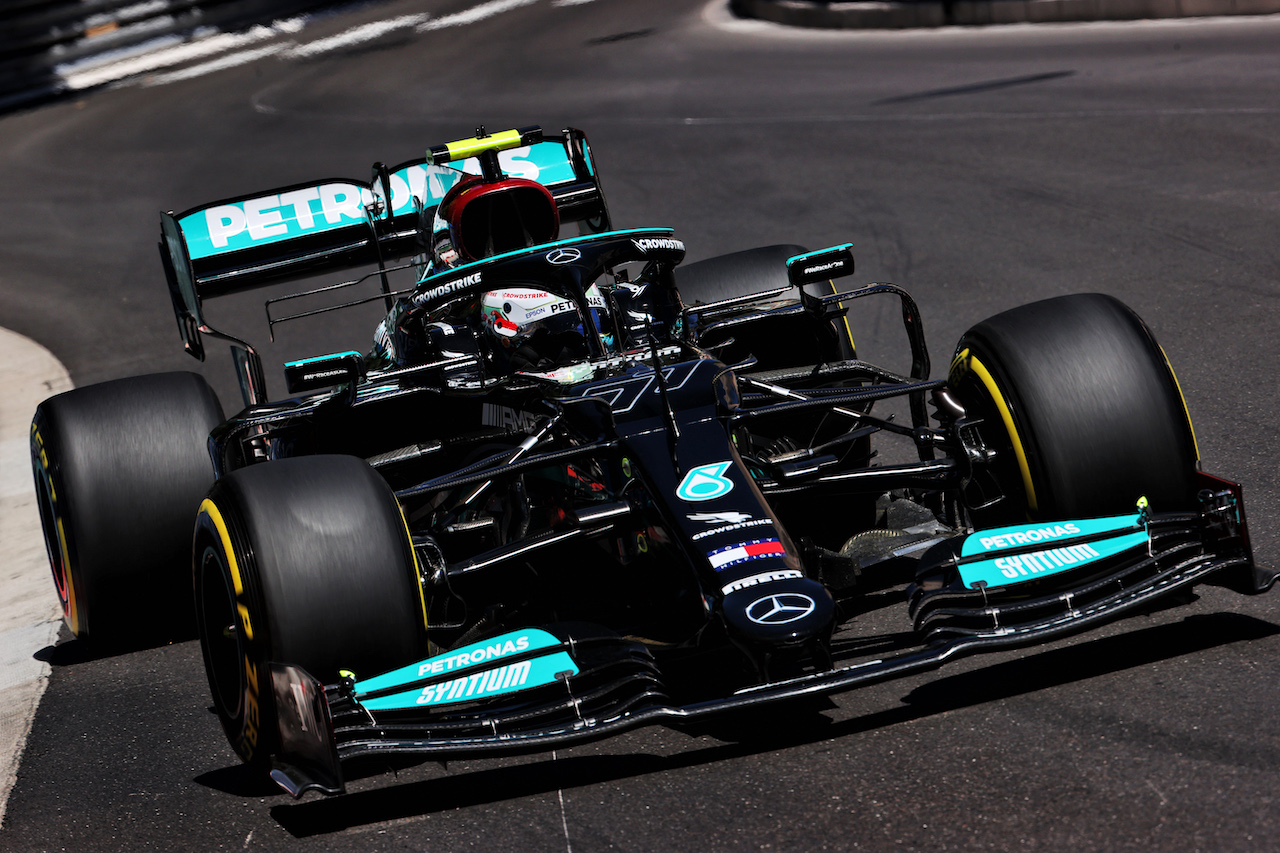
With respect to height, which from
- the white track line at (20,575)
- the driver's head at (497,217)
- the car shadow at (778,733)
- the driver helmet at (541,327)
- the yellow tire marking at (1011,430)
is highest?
the driver's head at (497,217)

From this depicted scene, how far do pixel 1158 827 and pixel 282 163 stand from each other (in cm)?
1560

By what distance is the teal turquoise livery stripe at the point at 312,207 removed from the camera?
7.19 meters

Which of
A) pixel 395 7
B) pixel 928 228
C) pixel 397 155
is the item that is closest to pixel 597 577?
pixel 928 228

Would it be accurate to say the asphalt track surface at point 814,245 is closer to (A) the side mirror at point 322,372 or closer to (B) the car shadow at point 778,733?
(B) the car shadow at point 778,733

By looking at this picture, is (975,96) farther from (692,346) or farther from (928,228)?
(692,346)

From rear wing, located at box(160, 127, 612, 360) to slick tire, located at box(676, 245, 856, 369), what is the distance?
0.89 metres

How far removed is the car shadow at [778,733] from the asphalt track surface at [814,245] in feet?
0.04

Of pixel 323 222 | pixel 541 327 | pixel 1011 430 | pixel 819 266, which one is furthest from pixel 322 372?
pixel 323 222

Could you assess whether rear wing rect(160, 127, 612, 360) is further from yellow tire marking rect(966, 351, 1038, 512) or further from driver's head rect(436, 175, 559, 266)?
yellow tire marking rect(966, 351, 1038, 512)

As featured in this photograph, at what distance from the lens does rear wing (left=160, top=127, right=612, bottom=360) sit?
715 centimetres

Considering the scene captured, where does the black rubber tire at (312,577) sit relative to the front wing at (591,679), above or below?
above

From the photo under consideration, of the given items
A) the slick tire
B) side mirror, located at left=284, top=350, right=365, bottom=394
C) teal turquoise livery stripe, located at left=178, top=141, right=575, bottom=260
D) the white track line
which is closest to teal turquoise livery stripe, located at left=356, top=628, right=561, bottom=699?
side mirror, located at left=284, top=350, right=365, bottom=394

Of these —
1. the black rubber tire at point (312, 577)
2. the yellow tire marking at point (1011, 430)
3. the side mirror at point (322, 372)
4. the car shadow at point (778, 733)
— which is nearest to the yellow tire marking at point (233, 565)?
the black rubber tire at point (312, 577)

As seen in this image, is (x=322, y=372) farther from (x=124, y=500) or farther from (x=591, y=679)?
(x=591, y=679)
